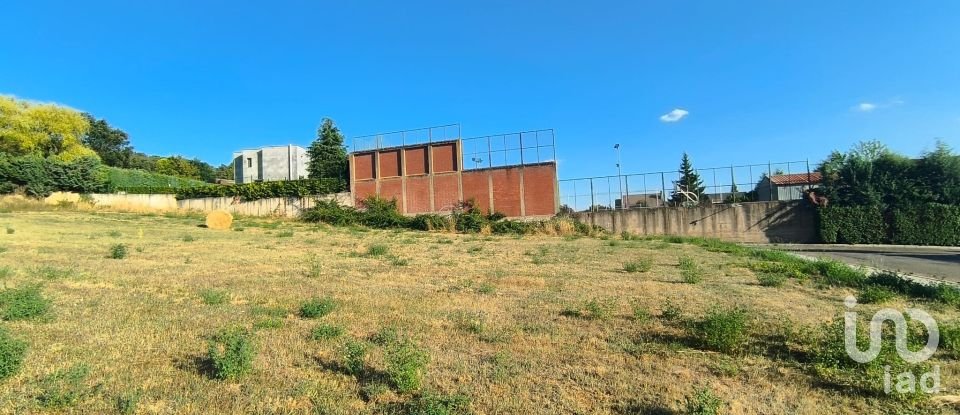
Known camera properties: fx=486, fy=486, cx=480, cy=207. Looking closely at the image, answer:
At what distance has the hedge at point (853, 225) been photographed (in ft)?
96.0

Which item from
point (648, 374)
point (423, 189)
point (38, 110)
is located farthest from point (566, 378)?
point (38, 110)

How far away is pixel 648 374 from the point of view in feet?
14.6

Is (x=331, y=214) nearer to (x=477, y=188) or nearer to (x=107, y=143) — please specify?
(x=477, y=188)

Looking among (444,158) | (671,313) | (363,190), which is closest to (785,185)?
(444,158)

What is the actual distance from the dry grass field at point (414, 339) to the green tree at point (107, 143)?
74426mm

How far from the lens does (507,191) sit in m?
33.8

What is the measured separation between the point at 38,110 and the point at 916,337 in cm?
6892

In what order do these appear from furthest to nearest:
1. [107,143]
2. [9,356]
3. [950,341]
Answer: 1. [107,143]
2. [950,341]
3. [9,356]

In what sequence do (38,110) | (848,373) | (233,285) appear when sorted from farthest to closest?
1. (38,110)
2. (233,285)
3. (848,373)

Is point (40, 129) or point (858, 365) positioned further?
point (40, 129)

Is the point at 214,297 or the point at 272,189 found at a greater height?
the point at 272,189

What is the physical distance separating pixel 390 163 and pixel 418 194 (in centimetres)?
338

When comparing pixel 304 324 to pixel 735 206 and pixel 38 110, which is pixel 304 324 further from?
pixel 38 110

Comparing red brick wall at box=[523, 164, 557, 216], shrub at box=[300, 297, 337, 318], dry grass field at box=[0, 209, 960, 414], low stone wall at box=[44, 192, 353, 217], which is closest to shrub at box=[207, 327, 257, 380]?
dry grass field at box=[0, 209, 960, 414]
